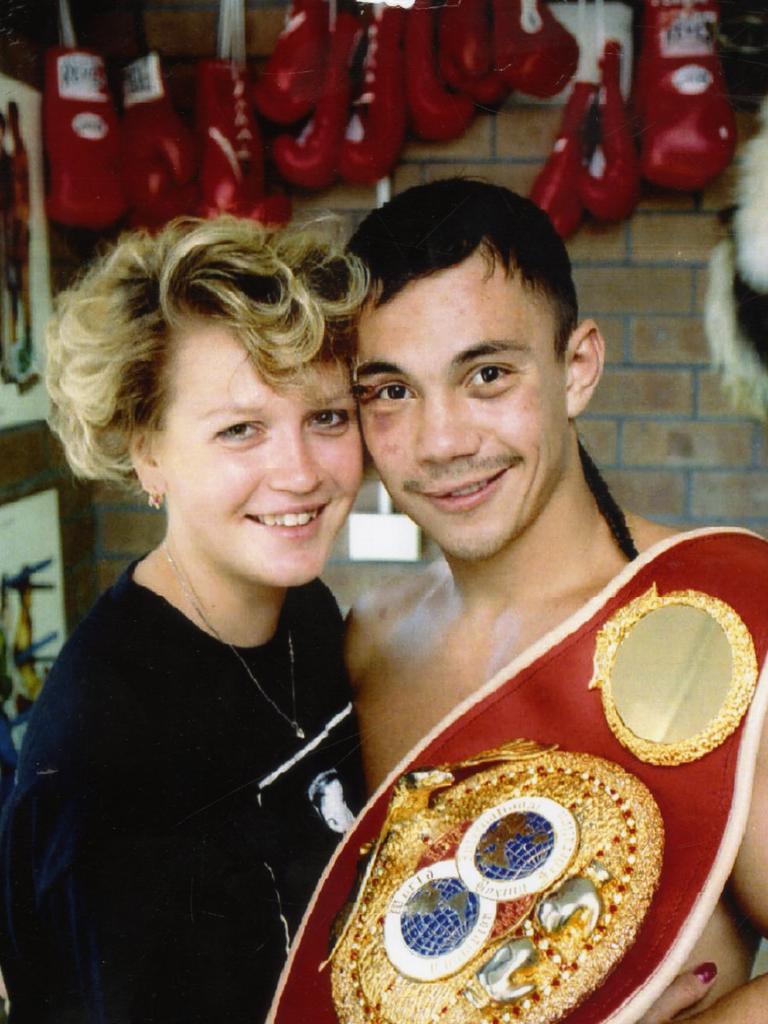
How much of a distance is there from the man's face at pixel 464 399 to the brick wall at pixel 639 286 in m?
0.05

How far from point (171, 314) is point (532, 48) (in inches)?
13.5

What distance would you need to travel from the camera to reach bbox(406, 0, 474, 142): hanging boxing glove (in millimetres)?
723

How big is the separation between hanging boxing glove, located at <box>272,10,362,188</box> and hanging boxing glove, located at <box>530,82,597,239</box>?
6.4 inches

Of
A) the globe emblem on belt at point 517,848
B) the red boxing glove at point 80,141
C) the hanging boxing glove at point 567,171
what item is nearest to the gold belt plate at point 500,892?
→ the globe emblem on belt at point 517,848

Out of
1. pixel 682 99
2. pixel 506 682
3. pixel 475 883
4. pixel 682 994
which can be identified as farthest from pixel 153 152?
pixel 682 994

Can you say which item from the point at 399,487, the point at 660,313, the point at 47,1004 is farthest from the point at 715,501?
the point at 47,1004

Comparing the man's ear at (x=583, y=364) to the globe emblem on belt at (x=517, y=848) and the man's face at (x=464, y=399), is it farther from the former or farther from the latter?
the globe emblem on belt at (x=517, y=848)

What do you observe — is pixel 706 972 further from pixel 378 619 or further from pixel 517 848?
pixel 378 619

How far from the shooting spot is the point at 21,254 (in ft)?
2.54

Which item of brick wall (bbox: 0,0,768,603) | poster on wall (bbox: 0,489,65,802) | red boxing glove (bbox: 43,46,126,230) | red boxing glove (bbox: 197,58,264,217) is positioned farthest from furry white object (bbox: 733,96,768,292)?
poster on wall (bbox: 0,489,65,802)

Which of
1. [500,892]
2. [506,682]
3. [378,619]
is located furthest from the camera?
[378,619]

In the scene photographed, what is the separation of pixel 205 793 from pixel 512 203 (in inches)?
21.2

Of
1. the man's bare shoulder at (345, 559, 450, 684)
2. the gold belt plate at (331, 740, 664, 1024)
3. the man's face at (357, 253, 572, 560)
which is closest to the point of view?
the gold belt plate at (331, 740, 664, 1024)

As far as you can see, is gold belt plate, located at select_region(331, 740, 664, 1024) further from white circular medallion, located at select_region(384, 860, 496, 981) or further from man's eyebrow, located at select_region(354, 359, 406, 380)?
man's eyebrow, located at select_region(354, 359, 406, 380)
